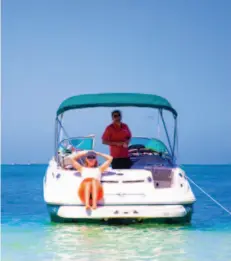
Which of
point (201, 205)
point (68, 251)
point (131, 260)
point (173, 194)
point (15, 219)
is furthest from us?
point (201, 205)

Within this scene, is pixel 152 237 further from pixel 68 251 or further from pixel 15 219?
pixel 15 219

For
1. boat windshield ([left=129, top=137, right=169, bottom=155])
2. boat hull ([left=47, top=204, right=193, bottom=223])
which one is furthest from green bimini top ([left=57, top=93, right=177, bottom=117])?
boat hull ([left=47, top=204, right=193, bottom=223])

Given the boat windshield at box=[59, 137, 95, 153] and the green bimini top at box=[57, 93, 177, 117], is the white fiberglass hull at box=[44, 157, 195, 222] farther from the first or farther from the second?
the boat windshield at box=[59, 137, 95, 153]

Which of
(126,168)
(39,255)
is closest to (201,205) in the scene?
(126,168)

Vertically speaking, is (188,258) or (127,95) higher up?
(127,95)

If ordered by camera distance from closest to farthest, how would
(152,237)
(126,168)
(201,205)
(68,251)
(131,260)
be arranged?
(131,260), (68,251), (152,237), (126,168), (201,205)

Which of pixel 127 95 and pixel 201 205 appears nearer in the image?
pixel 127 95

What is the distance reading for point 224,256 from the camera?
752cm

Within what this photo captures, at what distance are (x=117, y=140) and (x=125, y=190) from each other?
1.32 metres

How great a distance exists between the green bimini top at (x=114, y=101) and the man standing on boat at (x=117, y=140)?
1.59ft

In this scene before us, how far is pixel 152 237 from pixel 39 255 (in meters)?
1.94

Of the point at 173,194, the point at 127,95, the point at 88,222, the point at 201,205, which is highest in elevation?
the point at 127,95

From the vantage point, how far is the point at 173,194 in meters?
9.32

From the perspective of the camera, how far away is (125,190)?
9.34m
